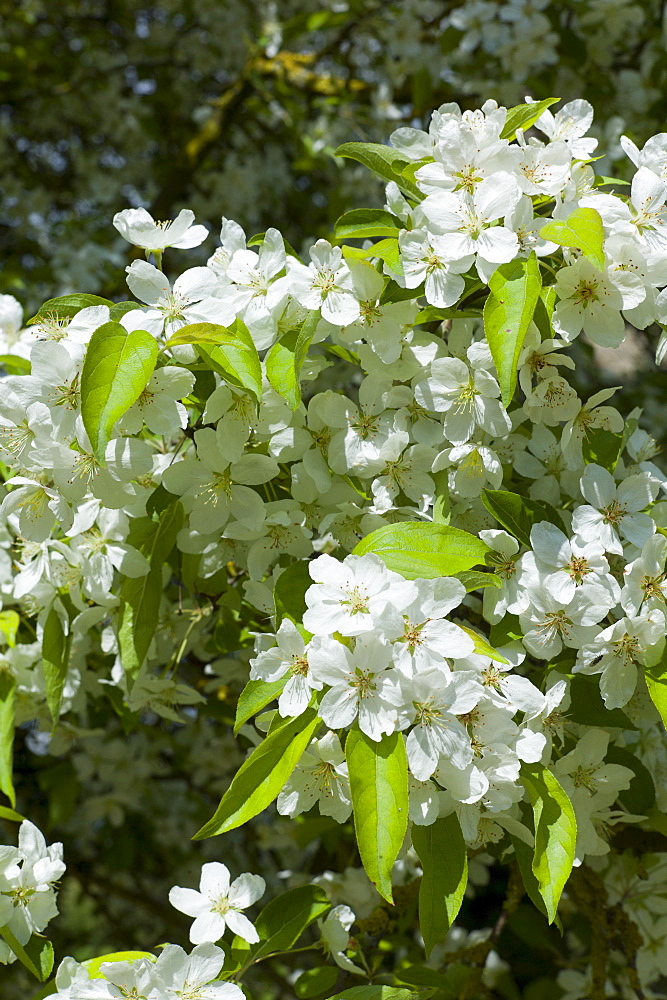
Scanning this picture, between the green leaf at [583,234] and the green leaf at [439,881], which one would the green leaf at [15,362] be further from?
the green leaf at [439,881]

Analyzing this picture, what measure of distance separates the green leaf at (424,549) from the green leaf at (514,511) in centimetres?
10

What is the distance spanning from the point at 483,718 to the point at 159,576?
542 millimetres

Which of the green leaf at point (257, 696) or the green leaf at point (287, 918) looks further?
the green leaf at point (287, 918)

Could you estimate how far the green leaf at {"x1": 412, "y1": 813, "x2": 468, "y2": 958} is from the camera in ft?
3.47

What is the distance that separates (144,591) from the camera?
1.35m

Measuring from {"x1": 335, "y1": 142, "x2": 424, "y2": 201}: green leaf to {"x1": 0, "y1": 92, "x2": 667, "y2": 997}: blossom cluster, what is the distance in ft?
0.04

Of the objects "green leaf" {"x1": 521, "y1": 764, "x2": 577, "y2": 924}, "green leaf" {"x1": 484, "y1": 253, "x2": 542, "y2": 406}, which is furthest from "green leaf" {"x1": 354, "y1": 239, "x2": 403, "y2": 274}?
"green leaf" {"x1": 521, "y1": 764, "x2": 577, "y2": 924}

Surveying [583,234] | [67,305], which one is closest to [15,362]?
[67,305]

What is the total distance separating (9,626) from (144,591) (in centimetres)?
30

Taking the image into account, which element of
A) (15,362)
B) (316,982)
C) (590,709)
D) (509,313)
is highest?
(509,313)

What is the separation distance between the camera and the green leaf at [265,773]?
1.04 meters

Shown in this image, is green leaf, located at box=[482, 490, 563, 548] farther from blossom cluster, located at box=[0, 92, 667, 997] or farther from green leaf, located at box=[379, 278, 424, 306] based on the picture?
green leaf, located at box=[379, 278, 424, 306]

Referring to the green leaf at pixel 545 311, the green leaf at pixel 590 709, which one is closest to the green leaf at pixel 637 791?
the green leaf at pixel 590 709

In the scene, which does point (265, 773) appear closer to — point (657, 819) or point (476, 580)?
point (476, 580)
